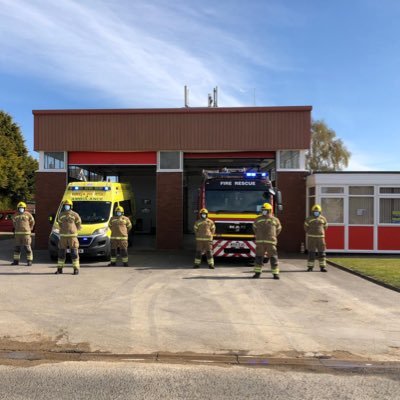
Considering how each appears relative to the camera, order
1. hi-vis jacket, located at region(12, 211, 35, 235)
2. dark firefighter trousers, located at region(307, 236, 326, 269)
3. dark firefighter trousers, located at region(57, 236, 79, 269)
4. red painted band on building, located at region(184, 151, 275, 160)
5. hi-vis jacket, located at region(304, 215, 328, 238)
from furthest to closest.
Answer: red painted band on building, located at region(184, 151, 275, 160), hi-vis jacket, located at region(12, 211, 35, 235), hi-vis jacket, located at region(304, 215, 328, 238), dark firefighter trousers, located at region(307, 236, 326, 269), dark firefighter trousers, located at region(57, 236, 79, 269)

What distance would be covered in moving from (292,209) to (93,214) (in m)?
7.91

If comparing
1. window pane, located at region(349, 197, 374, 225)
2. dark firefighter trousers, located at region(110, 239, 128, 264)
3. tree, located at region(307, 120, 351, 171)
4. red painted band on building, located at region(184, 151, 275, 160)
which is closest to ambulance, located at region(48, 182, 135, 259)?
dark firefighter trousers, located at region(110, 239, 128, 264)

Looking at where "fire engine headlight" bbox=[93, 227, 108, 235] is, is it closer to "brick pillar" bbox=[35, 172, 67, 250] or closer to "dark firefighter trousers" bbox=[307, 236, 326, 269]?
"brick pillar" bbox=[35, 172, 67, 250]

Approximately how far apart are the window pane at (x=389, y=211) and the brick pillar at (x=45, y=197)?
1272 cm

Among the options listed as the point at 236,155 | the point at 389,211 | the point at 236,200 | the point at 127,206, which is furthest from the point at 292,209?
the point at 127,206

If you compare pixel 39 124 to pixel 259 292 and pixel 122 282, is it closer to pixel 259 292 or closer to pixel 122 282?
pixel 122 282

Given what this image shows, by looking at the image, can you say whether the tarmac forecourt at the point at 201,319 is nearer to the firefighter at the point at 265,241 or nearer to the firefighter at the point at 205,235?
the firefighter at the point at 265,241

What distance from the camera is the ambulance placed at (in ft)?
48.9

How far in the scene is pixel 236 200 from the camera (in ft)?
48.1

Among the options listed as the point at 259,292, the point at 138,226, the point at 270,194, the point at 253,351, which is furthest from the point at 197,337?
the point at 138,226

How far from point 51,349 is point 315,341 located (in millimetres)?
3559

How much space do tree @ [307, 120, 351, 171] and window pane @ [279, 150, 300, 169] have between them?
123 ft

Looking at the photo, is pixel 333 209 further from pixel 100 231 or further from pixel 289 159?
pixel 100 231

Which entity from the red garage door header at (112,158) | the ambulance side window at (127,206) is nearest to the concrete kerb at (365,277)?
the ambulance side window at (127,206)
